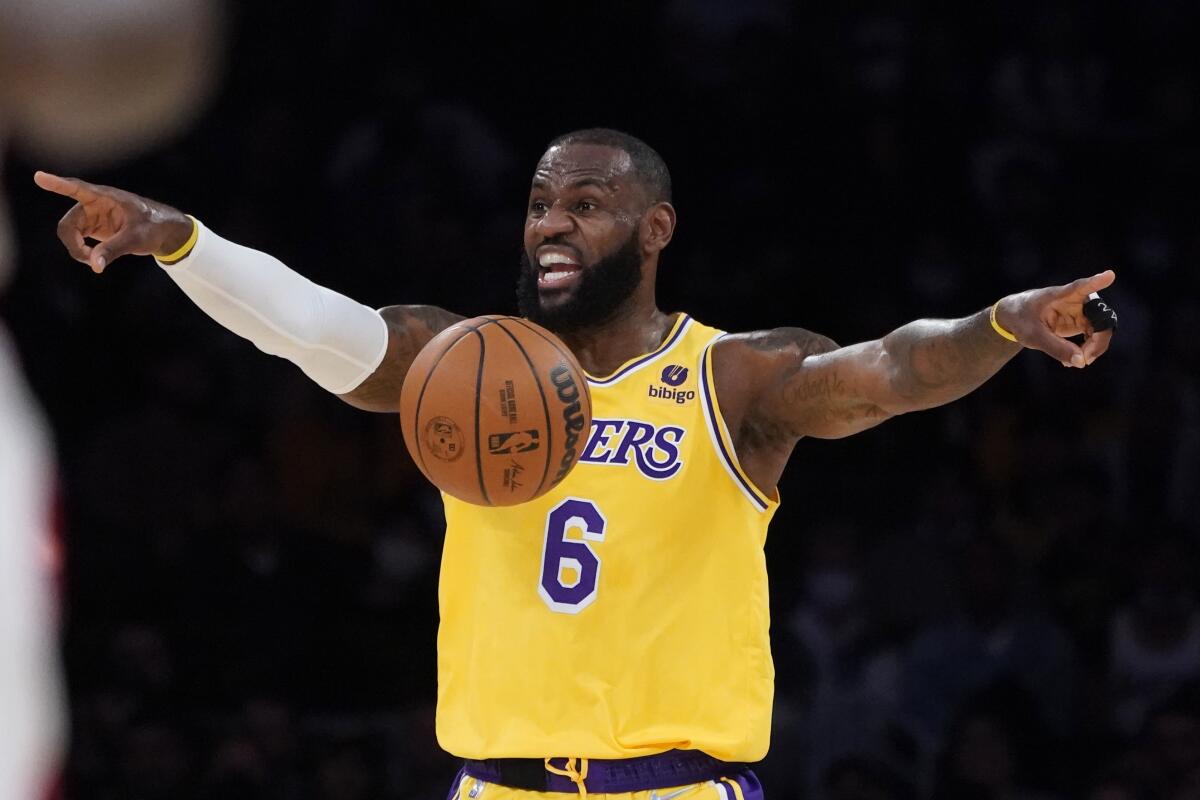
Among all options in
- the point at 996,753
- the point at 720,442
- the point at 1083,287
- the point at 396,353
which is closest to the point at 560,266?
the point at 396,353

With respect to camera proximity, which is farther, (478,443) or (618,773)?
(618,773)

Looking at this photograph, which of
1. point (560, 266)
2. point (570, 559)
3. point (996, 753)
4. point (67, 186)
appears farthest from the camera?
point (996, 753)

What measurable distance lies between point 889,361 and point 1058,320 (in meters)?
0.53

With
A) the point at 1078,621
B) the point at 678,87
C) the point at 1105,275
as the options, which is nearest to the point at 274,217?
the point at 678,87

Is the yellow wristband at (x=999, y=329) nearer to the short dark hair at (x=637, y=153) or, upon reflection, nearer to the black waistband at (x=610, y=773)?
the short dark hair at (x=637, y=153)

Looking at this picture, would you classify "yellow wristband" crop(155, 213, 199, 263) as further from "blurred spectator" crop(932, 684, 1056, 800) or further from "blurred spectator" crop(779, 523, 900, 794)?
"blurred spectator" crop(932, 684, 1056, 800)

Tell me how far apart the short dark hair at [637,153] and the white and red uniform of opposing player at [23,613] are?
330 centimetres

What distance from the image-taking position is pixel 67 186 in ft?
13.1

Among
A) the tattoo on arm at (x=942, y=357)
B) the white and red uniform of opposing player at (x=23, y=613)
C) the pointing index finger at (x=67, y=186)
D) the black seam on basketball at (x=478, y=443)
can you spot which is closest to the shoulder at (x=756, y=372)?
the tattoo on arm at (x=942, y=357)

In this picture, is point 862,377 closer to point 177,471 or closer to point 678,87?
point 177,471

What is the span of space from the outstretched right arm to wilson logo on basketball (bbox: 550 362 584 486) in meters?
0.64

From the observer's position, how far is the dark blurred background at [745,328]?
7.32 m

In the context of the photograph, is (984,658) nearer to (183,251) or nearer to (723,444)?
(723,444)

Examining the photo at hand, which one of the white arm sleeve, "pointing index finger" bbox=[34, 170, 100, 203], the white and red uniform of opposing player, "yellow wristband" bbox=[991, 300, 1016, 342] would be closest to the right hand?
"pointing index finger" bbox=[34, 170, 100, 203]
